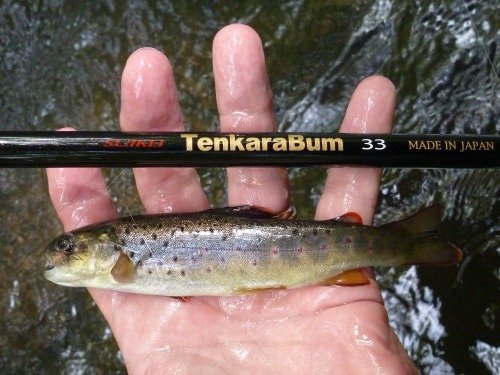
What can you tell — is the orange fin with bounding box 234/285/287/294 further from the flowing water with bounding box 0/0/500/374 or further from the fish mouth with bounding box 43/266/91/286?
the flowing water with bounding box 0/0/500/374

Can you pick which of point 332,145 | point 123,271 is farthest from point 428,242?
point 123,271

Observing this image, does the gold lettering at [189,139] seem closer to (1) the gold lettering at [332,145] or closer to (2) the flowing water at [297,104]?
(1) the gold lettering at [332,145]

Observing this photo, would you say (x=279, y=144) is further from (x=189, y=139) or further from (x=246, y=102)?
(x=246, y=102)

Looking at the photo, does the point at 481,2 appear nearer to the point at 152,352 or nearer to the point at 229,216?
the point at 229,216

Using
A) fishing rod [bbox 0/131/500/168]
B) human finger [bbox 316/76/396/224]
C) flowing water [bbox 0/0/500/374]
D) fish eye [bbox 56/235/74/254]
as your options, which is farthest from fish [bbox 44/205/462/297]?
flowing water [bbox 0/0/500/374]

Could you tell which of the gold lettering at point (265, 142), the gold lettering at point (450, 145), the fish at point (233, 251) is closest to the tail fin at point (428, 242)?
the fish at point (233, 251)
